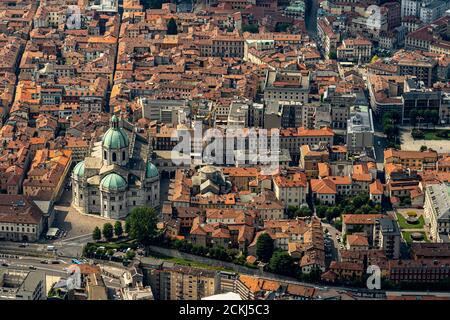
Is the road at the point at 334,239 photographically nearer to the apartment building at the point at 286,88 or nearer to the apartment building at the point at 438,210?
the apartment building at the point at 438,210

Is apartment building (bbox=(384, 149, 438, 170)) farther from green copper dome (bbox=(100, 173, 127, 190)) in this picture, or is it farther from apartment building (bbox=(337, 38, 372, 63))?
apartment building (bbox=(337, 38, 372, 63))

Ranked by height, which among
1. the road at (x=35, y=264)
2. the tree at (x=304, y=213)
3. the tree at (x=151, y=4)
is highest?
the tree at (x=151, y=4)

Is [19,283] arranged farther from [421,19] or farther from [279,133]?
[421,19]

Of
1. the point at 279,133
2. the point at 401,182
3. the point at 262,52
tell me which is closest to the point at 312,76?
the point at 262,52

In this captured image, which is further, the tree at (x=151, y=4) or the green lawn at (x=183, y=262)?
the tree at (x=151, y=4)

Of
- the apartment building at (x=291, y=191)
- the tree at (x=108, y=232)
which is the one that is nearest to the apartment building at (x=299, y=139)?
the apartment building at (x=291, y=191)

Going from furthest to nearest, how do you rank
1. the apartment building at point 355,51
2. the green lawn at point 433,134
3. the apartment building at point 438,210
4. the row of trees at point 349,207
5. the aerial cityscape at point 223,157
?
the apartment building at point 355,51 → the green lawn at point 433,134 → the row of trees at point 349,207 → the apartment building at point 438,210 → the aerial cityscape at point 223,157

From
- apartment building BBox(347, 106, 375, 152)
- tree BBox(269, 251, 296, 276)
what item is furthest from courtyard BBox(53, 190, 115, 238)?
apartment building BBox(347, 106, 375, 152)
